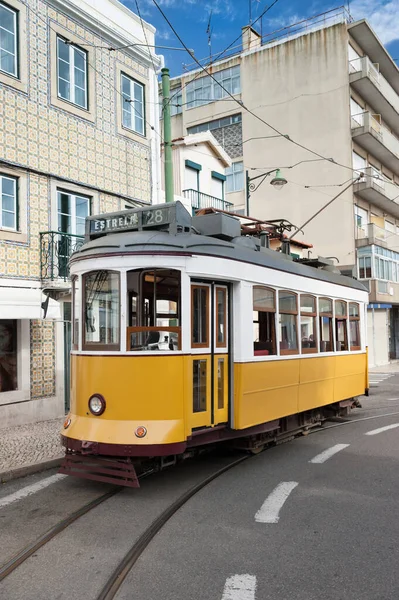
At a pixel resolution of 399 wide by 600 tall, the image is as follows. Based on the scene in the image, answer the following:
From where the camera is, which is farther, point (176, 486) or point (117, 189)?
point (117, 189)

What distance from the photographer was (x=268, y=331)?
8.19m

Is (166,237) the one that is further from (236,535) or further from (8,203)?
(8,203)

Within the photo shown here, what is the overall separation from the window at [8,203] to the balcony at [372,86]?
2221 centimetres

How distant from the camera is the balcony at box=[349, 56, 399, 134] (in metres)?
28.3

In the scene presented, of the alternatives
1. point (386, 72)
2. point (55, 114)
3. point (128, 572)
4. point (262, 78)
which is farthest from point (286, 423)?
point (386, 72)

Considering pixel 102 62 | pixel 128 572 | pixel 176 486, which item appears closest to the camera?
pixel 128 572

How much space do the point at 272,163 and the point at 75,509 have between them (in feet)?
90.0

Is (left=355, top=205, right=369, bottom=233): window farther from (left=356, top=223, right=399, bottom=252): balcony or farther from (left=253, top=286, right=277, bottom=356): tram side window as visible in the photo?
(left=253, top=286, right=277, bottom=356): tram side window

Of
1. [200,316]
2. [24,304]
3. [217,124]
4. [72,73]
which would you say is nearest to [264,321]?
[200,316]

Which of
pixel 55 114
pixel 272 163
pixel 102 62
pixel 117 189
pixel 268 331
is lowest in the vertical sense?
pixel 268 331

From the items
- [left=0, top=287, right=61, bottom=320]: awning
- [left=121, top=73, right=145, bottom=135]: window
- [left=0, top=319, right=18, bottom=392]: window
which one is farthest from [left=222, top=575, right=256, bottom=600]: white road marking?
[left=121, top=73, right=145, bottom=135]: window

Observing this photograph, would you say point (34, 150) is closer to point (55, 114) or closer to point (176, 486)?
point (55, 114)

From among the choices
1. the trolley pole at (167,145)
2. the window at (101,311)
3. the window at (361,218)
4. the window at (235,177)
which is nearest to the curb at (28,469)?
the window at (101,311)

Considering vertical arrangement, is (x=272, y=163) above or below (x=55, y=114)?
above
